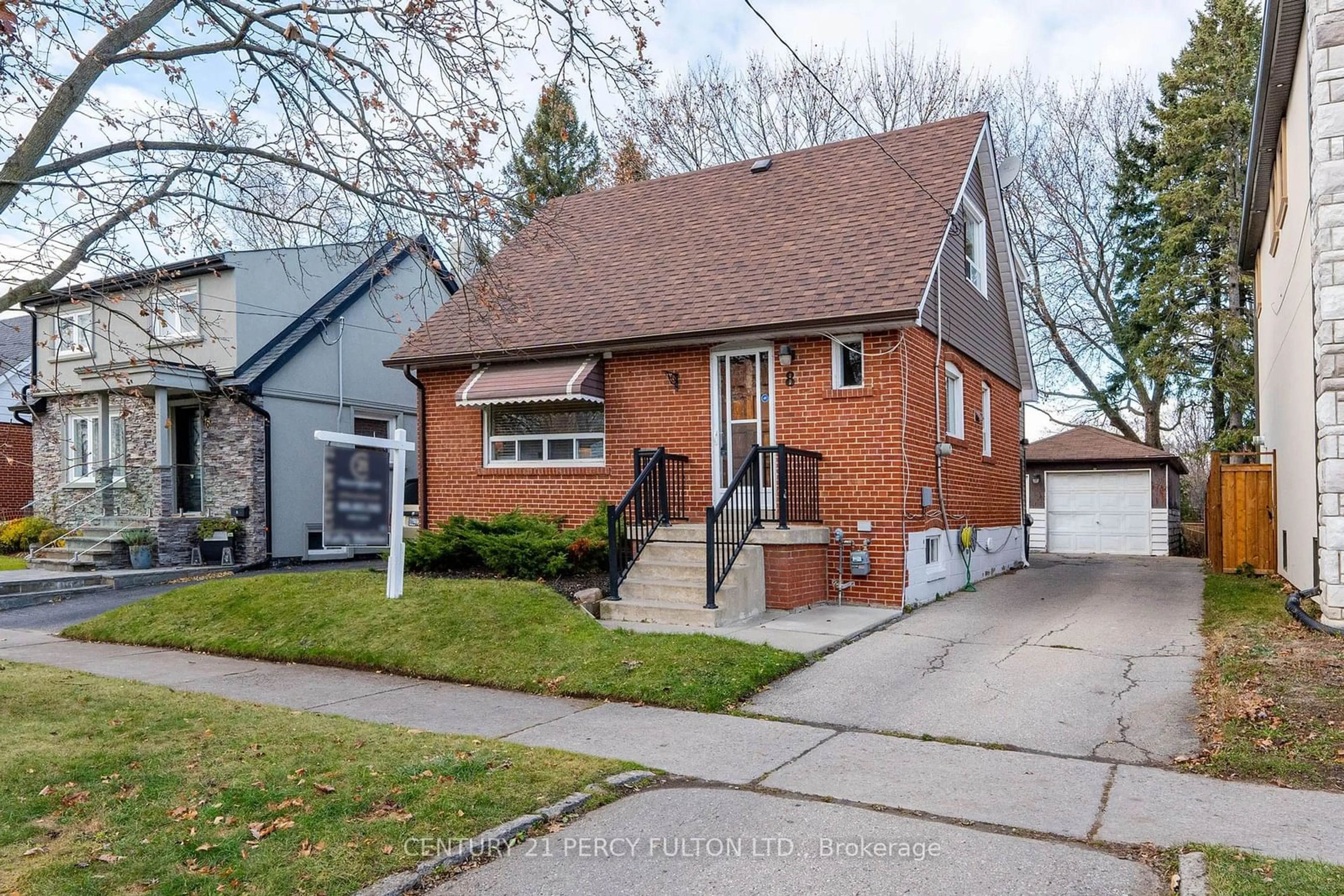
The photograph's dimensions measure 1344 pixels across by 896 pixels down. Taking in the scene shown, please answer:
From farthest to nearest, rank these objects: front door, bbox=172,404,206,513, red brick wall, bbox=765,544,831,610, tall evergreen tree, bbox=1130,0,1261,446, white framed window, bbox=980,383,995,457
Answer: tall evergreen tree, bbox=1130,0,1261,446 < front door, bbox=172,404,206,513 < white framed window, bbox=980,383,995,457 < red brick wall, bbox=765,544,831,610

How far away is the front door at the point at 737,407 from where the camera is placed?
Result: 11.7m

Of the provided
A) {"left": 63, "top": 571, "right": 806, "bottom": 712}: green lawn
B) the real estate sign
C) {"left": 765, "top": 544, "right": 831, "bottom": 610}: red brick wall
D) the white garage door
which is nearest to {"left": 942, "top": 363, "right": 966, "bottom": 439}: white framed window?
{"left": 765, "top": 544, "right": 831, "bottom": 610}: red brick wall

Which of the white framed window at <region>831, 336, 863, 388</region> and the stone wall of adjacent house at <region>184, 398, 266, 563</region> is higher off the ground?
the white framed window at <region>831, 336, 863, 388</region>

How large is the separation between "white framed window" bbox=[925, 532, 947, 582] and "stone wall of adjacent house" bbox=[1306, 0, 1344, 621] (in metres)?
4.22

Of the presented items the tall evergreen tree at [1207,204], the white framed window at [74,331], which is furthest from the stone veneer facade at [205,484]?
the tall evergreen tree at [1207,204]

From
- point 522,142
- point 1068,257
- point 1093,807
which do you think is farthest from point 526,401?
point 1068,257

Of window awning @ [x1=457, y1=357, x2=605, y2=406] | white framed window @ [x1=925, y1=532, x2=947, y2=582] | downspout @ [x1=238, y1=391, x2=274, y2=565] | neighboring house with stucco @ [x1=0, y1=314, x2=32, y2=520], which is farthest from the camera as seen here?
Answer: neighboring house with stucco @ [x1=0, y1=314, x2=32, y2=520]

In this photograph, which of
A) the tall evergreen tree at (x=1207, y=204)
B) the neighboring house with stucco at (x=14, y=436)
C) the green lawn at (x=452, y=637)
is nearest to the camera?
the green lawn at (x=452, y=637)

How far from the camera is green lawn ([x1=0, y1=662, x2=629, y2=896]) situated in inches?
151

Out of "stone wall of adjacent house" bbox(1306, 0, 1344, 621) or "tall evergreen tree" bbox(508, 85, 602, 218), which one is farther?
"tall evergreen tree" bbox(508, 85, 602, 218)

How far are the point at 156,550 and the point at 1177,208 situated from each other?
80.4 feet

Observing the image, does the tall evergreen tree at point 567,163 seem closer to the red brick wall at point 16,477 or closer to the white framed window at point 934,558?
the white framed window at point 934,558

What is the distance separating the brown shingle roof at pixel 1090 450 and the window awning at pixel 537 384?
1417cm

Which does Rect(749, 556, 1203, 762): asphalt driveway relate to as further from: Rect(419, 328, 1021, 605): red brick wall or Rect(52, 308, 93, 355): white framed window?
Rect(52, 308, 93, 355): white framed window
